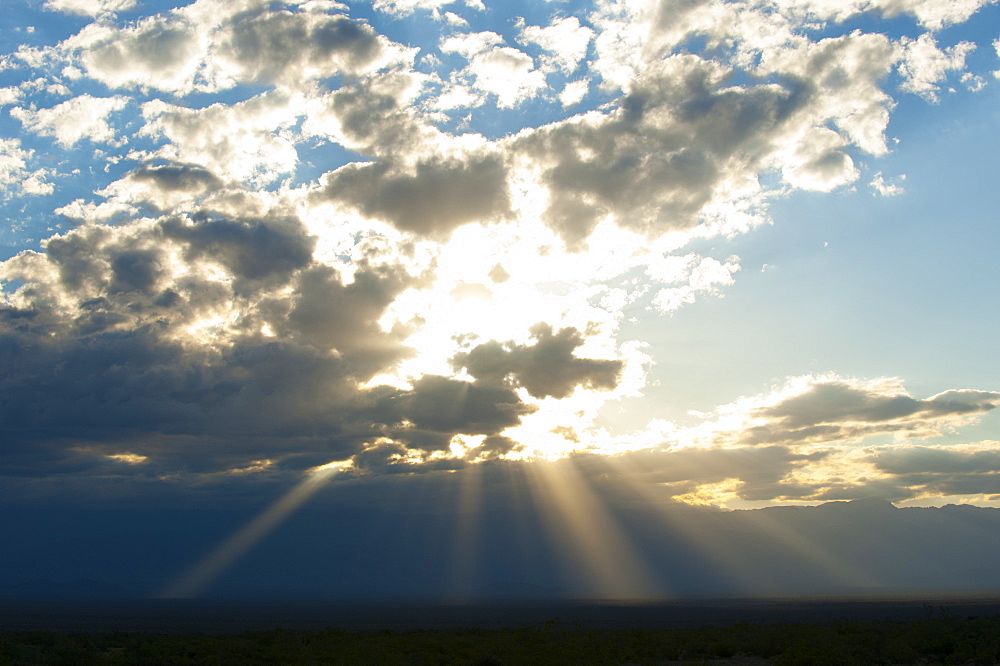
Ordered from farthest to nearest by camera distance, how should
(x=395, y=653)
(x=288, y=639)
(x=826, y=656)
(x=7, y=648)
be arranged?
(x=288, y=639)
(x=395, y=653)
(x=7, y=648)
(x=826, y=656)

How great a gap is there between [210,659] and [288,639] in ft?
47.5

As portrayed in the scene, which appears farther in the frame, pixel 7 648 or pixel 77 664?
pixel 7 648

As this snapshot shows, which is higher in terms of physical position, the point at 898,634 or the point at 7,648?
the point at 7,648

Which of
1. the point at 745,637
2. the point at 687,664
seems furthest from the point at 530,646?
the point at 745,637

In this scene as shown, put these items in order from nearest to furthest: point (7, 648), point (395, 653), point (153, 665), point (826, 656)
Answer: point (826, 656) < point (153, 665) < point (7, 648) < point (395, 653)

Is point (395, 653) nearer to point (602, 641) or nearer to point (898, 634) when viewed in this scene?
point (602, 641)

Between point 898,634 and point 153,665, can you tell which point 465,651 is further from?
point 898,634

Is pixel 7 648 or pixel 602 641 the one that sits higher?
pixel 7 648

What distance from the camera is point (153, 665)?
97.3ft

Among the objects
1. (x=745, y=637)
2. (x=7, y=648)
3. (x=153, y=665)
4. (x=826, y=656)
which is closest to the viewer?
(x=826, y=656)

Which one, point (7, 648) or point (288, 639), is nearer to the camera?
A: point (7, 648)

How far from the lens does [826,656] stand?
2738 cm

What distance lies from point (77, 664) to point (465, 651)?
18488 mm

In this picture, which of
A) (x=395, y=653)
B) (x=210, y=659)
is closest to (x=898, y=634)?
(x=395, y=653)
